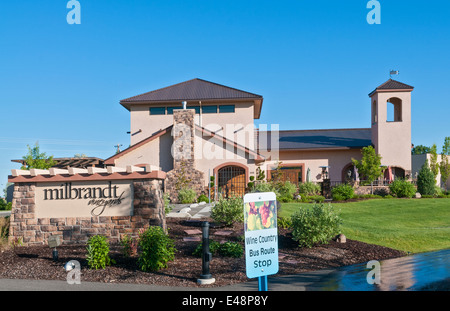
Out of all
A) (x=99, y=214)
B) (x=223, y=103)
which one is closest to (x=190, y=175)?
(x=223, y=103)

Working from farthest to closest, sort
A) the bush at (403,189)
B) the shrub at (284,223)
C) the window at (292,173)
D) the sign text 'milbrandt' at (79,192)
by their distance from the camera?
the window at (292,173) → the bush at (403,189) → the shrub at (284,223) → the sign text 'milbrandt' at (79,192)

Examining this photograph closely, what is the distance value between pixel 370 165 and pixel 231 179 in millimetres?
9678

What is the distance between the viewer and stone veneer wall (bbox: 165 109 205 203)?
82.7 ft

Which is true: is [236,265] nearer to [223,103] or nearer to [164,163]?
[164,163]

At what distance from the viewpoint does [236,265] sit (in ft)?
30.7

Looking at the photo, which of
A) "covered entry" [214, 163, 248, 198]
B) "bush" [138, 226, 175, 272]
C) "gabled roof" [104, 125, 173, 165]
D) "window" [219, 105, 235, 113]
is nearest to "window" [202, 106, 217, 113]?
"window" [219, 105, 235, 113]

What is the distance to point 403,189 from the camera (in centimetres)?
2619

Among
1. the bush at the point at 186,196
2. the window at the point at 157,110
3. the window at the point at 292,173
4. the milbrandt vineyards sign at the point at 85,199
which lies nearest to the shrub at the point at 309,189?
the window at the point at 292,173

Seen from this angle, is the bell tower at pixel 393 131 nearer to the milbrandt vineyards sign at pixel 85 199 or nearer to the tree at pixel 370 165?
the tree at pixel 370 165

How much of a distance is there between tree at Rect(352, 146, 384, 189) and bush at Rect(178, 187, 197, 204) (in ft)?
40.4

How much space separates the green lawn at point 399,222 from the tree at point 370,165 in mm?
4332

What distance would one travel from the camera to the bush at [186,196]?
23.3 metres

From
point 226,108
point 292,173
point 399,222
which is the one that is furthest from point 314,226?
point 292,173
